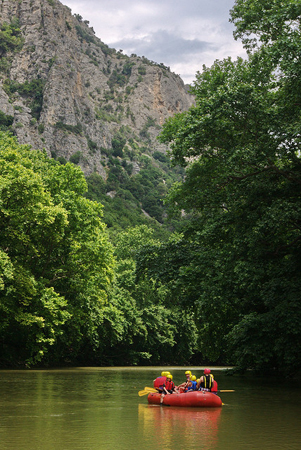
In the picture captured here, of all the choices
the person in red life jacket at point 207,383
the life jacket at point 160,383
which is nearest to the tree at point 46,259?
the life jacket at point 160,383

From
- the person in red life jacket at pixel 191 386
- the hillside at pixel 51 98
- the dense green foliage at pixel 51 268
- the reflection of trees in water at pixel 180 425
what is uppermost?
the hillside at pixel 51 98

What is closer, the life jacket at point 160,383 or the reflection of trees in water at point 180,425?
the reflection of trees in water at point 180,425

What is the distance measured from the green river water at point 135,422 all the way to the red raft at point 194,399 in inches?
7.4

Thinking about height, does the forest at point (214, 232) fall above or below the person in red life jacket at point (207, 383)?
above

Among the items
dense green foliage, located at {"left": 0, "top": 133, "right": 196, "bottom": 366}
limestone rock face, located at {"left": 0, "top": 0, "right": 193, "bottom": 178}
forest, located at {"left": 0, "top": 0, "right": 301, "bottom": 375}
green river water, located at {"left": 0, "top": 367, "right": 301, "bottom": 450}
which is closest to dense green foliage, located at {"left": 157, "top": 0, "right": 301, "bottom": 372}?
forest, located at {"left": 0, "top": 0, "right": 301, "bottom": 375}

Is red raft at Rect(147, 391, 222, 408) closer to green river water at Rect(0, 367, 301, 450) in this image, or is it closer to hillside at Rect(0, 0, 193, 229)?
green river water at Rect(0, 367, 301, 450)

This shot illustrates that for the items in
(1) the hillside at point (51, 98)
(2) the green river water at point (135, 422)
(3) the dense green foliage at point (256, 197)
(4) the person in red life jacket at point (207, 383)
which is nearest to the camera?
(2) the green river water at point (135, 422)

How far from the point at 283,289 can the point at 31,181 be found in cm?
1772

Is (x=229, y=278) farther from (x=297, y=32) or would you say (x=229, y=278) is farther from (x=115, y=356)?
(x=115, y=356)

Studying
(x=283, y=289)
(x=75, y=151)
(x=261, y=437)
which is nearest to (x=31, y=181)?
(x=283, y=289)

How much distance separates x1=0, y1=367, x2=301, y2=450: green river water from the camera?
11234 millimetres

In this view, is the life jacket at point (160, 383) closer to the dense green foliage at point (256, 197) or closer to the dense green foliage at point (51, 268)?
the dense green foliage at point (256, 197)

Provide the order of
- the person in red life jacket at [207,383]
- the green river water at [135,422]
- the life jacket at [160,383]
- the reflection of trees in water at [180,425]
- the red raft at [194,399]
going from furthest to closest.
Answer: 1. the life jacket at [160,383]
2. the person in red life jacket at [207,383]
3. the red raft at [194,399]
4. the reflection of trees in water at [180,425]
5. the green river water at [135,422]

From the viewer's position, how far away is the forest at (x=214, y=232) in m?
23.0
